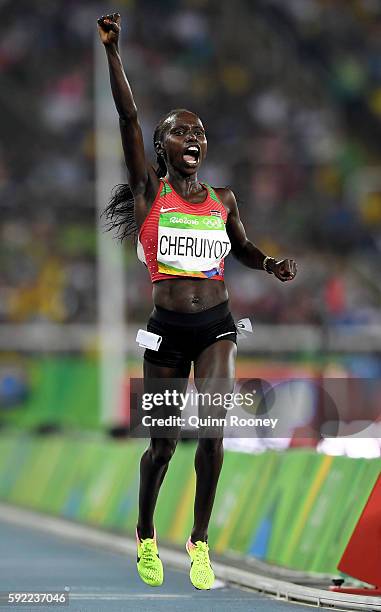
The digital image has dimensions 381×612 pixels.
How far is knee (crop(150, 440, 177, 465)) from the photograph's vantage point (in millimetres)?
7875

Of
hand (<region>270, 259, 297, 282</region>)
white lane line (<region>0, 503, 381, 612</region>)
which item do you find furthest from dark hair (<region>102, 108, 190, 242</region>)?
white lane line (<region>0, 503, 381, 612</region>)

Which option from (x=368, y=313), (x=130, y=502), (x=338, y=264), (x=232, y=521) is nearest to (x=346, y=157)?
(x=338, y=264)

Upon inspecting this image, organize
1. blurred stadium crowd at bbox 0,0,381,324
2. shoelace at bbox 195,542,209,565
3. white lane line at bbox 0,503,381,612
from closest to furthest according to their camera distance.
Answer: shoelace at bbox 195,542,209,565 < white lane line at bbox 0,503,381,612 < blurred stadium crowd at bbox 0,0,381,324

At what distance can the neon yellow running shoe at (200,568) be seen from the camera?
7816 mm

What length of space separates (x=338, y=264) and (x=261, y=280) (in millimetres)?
1388

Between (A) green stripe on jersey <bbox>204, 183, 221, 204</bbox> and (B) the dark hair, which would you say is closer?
(A) green stripe on jersey <bbox>204, 183, 221, 204</bbox>

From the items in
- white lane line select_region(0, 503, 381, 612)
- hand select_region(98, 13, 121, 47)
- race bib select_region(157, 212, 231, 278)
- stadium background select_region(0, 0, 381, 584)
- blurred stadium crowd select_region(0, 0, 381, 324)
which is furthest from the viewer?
blurred stadium crowd select_region(0, 0, 381, 324)

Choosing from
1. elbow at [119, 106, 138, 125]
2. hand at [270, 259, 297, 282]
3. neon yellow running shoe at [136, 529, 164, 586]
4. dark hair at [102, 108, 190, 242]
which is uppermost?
elbow at [119, 106, 138, 125]

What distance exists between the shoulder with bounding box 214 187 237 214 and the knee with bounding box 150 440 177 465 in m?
1.26

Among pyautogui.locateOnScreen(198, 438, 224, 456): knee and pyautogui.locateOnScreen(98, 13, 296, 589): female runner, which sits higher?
pyautogui.locateOnScreen(98, 13, 296, 589): female runner

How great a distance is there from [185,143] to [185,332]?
0.96 metres

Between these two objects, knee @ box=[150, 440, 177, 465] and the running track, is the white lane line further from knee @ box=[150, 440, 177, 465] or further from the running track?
knee @ box=[150, 440, 177, 465]

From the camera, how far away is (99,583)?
1007 cm

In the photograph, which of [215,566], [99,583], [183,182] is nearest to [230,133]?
[215,566]
